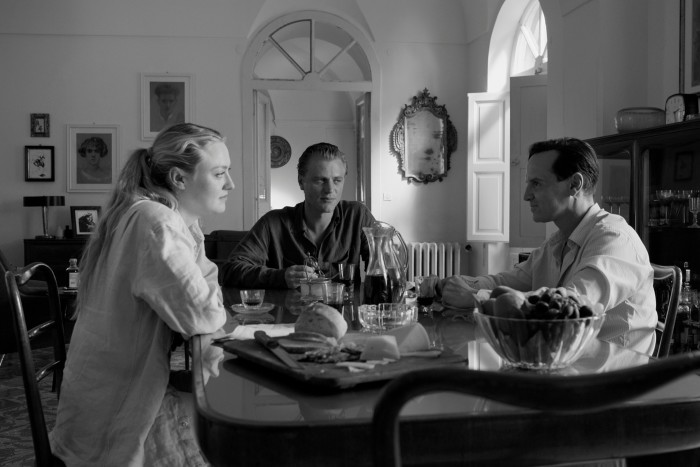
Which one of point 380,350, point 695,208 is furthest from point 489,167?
point 380,350

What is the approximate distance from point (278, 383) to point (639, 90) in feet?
15.6

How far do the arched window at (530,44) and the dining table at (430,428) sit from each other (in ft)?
20.7

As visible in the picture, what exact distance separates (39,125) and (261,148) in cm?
229

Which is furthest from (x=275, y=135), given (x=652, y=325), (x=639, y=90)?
(x=652, y=325)

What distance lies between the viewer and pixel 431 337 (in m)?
1.61

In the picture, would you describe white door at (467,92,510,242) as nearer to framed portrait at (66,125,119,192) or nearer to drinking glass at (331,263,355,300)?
framed portrait at (66,125,119,192)

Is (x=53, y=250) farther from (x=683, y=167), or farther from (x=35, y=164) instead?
(x=683, y=167)

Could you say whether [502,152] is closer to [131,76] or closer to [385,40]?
[385,40]

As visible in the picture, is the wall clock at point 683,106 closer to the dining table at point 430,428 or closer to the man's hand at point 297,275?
the man's hand at point 297,275

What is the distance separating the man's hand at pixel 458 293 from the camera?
2.18m

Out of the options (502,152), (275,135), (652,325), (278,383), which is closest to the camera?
(278,383)

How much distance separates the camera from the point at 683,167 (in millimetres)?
4062

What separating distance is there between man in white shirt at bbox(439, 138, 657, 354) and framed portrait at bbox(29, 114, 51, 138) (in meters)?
6.29

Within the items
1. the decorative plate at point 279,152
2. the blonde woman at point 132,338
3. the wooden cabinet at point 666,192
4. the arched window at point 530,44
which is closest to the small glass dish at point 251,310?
the blonde woman at point 132,338
